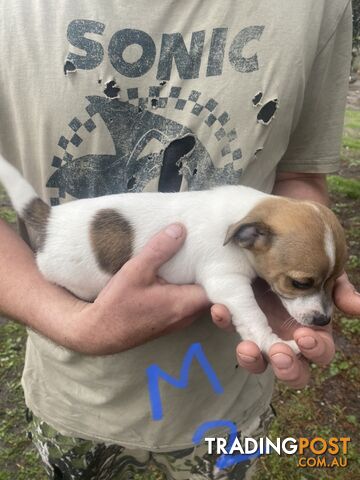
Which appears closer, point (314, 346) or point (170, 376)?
point (314, 346)

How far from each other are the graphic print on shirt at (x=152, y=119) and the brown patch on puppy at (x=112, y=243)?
189 mm

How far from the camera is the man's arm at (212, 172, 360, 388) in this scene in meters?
1.58

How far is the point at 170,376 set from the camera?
202 centimetres

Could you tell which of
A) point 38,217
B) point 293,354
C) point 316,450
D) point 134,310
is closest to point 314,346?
point 293,354

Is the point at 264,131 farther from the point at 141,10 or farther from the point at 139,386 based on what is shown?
the point at 139,386

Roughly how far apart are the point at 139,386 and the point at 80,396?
261mm

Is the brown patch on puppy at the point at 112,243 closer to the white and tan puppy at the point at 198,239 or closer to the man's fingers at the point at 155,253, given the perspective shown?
the white and tan puppy at the point at 198,239

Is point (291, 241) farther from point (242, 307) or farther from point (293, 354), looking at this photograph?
point (293, 354)

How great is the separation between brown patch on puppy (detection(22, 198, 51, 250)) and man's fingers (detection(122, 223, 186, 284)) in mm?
436

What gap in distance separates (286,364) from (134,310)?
21.3 inches

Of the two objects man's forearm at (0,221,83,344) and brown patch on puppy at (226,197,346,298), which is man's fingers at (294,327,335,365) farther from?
man's forearm at (0,221,83,344)

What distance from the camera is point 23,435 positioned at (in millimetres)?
3736

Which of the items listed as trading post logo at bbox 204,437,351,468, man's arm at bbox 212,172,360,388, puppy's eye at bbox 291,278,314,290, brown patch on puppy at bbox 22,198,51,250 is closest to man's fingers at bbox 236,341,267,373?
man's arm at bbox 212,172,360,388

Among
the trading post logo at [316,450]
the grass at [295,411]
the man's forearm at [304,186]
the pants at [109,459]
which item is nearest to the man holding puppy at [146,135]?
the pants at [109,459]
